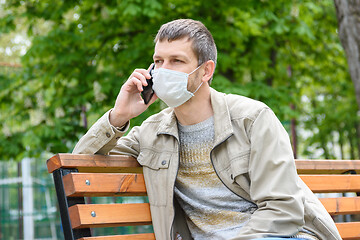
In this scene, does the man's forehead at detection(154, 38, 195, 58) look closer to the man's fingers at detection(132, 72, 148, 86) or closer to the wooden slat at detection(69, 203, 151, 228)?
the man's fingers at detection(132, 72, 148, 86)

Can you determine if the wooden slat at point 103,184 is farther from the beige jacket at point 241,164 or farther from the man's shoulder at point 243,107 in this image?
the man's shoulder at point 243,107

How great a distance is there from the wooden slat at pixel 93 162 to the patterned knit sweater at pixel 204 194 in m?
0.30

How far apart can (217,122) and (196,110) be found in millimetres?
181

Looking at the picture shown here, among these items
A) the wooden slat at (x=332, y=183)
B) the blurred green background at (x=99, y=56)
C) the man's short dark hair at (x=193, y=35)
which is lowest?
the wooden slat at (x=332, y=183)

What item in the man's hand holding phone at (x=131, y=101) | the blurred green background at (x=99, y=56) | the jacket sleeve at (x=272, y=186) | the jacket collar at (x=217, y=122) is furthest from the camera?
the blurred green background at (x=99, y=56)

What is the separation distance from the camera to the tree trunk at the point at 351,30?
19.8ft

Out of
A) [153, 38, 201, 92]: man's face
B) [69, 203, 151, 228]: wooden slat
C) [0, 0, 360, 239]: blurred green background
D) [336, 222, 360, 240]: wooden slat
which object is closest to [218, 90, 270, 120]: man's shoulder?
[153, 38, 201, 92]: man's face

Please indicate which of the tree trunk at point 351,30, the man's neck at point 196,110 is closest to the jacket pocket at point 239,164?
the man's neck at point 196,110

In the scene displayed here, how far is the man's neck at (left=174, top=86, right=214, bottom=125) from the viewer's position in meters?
3.20

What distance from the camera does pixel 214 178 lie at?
10.2 feet

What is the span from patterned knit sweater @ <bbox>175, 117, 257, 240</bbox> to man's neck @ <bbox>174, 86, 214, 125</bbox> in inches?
1.4

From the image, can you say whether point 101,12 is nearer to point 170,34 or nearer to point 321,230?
point 170,34

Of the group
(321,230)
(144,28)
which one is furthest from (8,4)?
(321,230)

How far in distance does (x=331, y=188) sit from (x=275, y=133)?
114 cm
